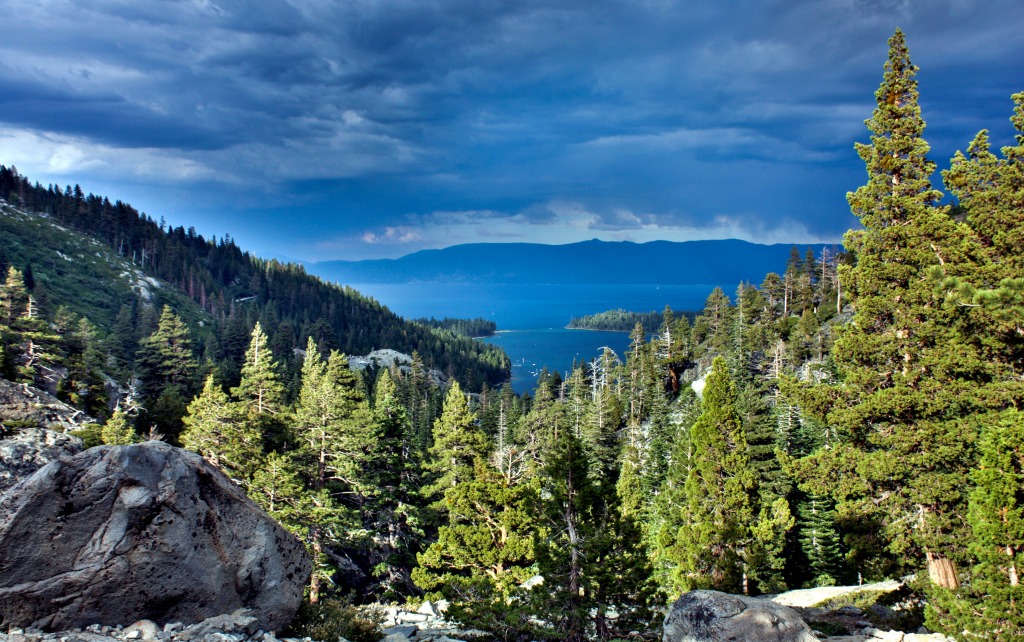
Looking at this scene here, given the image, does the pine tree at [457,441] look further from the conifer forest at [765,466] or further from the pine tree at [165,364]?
the pine tree at [165,364]

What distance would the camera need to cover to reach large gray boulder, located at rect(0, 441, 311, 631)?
9.30m

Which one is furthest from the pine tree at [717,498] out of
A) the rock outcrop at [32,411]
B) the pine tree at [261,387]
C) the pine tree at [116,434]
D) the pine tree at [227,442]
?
the rock outcrop at [32,411]

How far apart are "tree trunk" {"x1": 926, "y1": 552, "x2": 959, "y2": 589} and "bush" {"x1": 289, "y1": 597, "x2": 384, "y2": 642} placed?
1520cm

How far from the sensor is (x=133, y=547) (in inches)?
392

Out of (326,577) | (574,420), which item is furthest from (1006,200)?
(574,420)

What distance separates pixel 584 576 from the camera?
49.0 feet

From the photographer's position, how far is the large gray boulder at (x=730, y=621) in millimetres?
10734

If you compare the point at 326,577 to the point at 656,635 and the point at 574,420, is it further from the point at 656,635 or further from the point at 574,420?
the point at 574,420

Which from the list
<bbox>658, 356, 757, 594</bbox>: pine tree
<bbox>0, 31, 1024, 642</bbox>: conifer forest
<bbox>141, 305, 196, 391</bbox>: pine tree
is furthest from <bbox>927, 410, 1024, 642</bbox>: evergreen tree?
Answer: <bbox>141, 305, 196, 391</bbox>: pine tree

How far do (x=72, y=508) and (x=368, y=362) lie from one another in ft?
418

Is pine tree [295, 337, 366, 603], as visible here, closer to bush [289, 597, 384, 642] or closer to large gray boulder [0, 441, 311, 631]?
bush [289, 597, 384, 642]

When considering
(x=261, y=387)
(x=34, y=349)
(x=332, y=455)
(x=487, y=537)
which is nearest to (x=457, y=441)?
(x=332, y=455)

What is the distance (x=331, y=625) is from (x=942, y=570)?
1633cm

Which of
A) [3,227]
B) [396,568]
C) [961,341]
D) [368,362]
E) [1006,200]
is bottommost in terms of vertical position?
[396,568]
